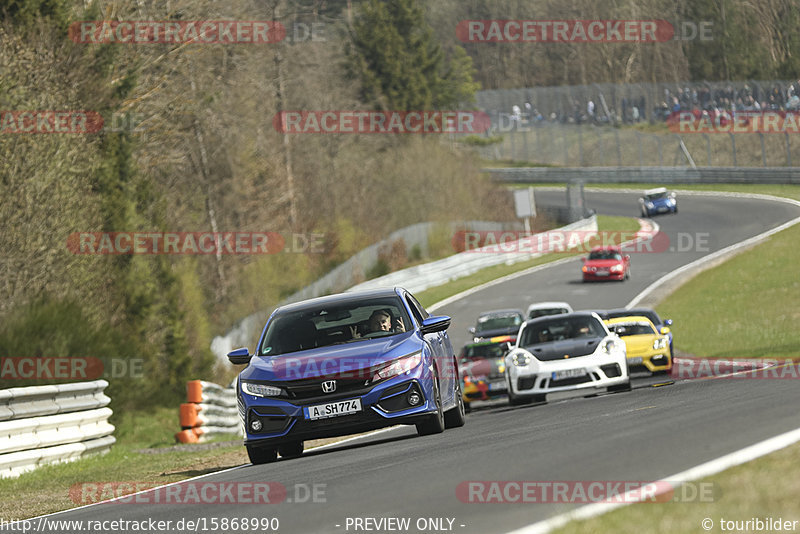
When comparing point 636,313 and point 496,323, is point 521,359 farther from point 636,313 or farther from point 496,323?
point 496,323

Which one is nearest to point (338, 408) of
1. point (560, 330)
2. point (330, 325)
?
point (330, 325)

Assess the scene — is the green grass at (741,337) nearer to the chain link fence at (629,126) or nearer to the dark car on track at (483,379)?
the chain link fence at (629,126)

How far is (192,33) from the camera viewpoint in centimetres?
3741

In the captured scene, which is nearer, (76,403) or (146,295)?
(76,403)

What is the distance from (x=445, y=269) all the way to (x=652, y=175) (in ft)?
114

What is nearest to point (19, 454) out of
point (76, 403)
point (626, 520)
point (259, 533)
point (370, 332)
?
point (76, 403)

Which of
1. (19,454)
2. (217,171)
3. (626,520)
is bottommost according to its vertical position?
(19,454)

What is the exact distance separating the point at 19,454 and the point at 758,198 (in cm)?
5619

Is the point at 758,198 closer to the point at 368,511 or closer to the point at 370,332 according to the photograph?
the point at 370,332

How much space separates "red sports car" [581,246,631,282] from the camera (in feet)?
154

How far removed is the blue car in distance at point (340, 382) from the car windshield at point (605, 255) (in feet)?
116

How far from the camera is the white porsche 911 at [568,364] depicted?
17.7 m

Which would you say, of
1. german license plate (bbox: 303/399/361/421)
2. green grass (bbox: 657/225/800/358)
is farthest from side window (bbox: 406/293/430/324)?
green grass (bbox: 657/225/800/358)

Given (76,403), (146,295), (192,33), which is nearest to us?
(76,403)
